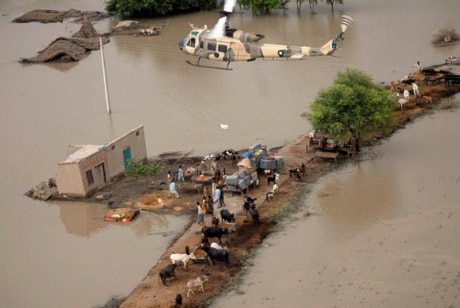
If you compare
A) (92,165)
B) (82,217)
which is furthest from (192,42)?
(82,217)

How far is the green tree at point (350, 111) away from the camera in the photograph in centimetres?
2716

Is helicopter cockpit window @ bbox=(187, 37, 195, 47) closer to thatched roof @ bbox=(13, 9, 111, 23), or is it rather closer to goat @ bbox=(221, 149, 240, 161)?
goat @ bbox=(221, 149, 240, 161)

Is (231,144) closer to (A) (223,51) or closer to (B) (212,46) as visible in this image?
(A) (223,51)

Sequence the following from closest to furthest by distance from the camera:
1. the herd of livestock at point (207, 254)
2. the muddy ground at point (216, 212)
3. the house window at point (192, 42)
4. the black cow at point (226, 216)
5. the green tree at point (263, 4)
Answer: the herd of livestock at point (207, 254), the muddy ground at point (216, 212), the black cow at point (226, 216), the house window at point (192, 42), the green tree at point (263, 4)

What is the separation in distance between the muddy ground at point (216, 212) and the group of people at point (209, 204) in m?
0.19

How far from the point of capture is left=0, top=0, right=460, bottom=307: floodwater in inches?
836

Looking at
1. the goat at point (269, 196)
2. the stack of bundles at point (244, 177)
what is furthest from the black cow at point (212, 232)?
the stack of bundles at point (244, 177)

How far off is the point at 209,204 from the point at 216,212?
296mm

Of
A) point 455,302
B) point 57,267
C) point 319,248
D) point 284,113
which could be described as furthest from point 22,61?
point 455,302

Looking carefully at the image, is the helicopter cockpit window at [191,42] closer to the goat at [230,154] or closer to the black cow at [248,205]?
the goat at [230,154]

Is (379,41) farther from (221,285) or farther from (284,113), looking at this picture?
(221,285)

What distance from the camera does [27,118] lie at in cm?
3538

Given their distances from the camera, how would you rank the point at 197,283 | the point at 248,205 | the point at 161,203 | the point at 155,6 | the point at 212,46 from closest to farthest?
the point at 197,283, the point at 248,205, the point at 161,203, the point at 212,46, the point at 155,6

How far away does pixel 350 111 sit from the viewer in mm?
27219
